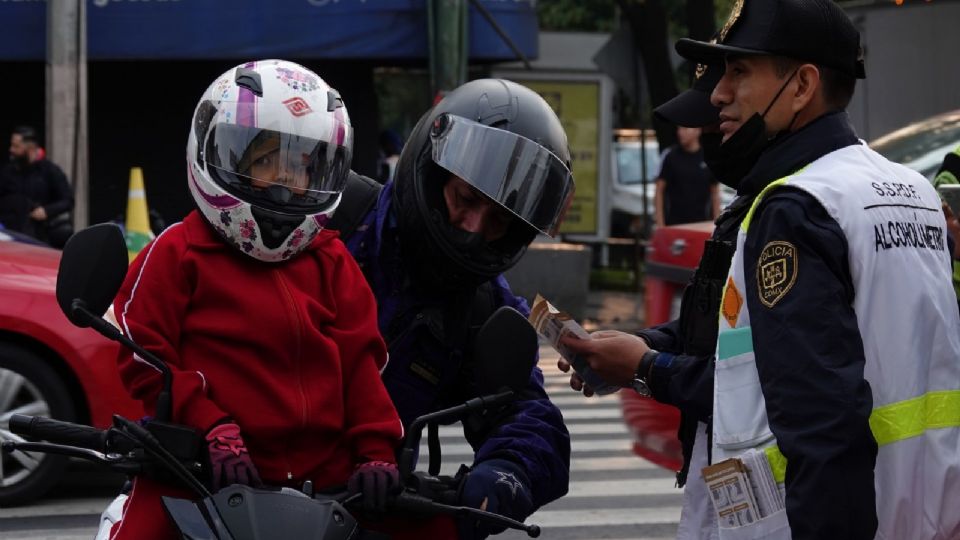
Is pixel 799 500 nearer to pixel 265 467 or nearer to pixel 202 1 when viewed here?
pixel 265 467

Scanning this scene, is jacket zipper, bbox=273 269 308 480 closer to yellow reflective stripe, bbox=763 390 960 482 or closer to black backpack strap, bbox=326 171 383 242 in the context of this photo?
black backpack strap, bbox=326 171 383 242

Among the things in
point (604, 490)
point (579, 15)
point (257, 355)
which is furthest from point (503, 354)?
point (579, 15)

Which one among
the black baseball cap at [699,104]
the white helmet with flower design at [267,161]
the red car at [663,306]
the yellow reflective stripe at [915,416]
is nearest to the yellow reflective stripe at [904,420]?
the yellow reflective stripe at [915,416]

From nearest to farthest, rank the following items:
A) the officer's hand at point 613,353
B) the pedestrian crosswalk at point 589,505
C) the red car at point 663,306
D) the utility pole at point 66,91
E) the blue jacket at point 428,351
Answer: the blue jacket at point 428,351 < the officer's hand at point 613,353 < the red car at point 663,306 < the pedestrian crosswalk at point 589,505 < the utility pole at point 66,91

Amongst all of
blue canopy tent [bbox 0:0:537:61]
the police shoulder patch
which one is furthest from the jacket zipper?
blue canopy tent [bbox 0:0:537:61]

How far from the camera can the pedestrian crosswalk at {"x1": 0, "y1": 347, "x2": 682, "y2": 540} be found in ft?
23.3

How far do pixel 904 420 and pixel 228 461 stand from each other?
1.16m

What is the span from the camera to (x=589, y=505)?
314 inches

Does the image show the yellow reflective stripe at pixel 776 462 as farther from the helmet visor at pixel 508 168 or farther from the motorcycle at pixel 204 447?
the helmet visor at pixel 508 168

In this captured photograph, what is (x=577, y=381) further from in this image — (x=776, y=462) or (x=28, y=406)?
(x=28, y=406)

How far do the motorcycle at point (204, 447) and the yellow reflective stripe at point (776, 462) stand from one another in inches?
17.0

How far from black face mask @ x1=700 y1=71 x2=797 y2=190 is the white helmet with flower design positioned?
2.46 feet

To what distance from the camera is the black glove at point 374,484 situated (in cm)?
292

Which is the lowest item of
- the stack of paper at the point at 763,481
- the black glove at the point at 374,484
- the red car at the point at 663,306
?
the red car at the point at 663,306
